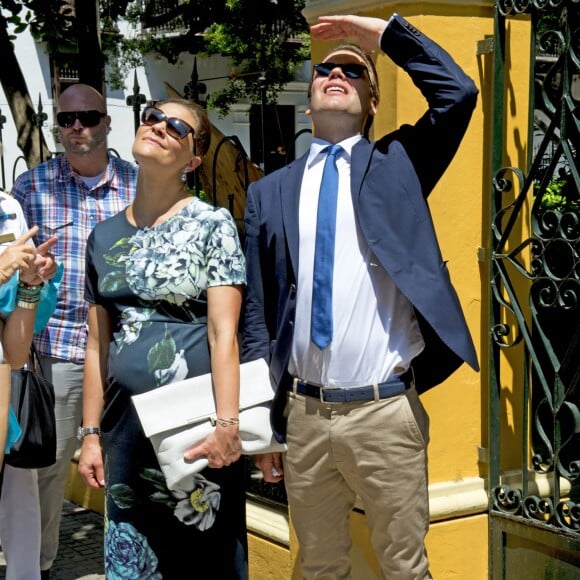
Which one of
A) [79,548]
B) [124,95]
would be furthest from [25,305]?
[124,95]

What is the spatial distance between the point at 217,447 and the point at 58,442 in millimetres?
1653

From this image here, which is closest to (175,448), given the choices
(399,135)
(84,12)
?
(399,135)

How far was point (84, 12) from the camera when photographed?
7.29 metres

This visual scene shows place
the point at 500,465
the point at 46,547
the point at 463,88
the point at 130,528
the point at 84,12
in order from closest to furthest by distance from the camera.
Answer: the point at 463,88 → the point at 130,528 → the point at 500,465 → the point at 46,547 → the point at 84,12

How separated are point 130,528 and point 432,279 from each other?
4.58 ft

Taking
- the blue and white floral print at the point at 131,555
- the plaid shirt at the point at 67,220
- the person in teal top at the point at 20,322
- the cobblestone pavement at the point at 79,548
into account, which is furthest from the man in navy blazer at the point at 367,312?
the cobblestone pavement at the point at 79,548

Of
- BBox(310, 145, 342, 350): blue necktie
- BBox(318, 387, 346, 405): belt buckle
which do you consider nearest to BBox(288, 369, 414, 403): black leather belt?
BBox(318, 387, 346, 405): belt buckle

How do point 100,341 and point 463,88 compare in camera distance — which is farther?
point 100,341

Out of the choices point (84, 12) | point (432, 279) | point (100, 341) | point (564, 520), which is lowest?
point (564, 520)

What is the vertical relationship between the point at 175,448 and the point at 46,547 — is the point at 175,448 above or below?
above

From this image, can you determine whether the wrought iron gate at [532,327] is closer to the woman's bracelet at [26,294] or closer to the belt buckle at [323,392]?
the belt buckle at [323,392]

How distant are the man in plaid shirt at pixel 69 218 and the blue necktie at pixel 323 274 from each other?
175 centimetres

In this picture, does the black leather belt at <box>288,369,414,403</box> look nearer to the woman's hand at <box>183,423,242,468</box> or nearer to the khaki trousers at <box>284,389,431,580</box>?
the khaki trousers at <box>284,389,431,580</box>

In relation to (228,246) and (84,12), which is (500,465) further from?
(84,12)
